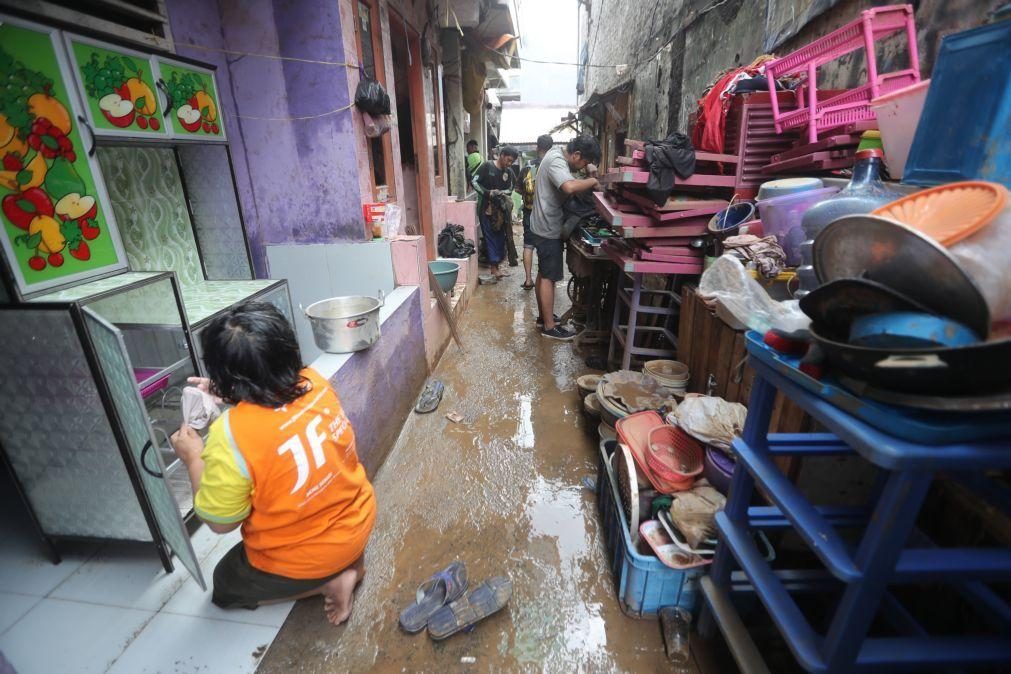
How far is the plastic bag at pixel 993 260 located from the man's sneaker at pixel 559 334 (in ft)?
15.0

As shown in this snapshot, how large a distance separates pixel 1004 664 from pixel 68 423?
3681mm

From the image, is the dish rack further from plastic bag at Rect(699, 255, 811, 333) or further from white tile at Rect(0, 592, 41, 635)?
white tile at Rect(0, 592, 41, 635)

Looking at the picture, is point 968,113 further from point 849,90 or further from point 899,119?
point 849,90

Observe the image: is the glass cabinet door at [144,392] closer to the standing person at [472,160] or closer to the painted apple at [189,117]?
the painted apple at [189,117]

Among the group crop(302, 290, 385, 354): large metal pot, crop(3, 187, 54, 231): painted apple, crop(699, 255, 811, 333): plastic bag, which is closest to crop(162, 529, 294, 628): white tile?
crop(302, 290, 385, 354): large metal pot

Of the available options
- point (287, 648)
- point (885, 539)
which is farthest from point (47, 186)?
point (885, 539)

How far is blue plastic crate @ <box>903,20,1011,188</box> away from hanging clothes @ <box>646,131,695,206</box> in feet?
5.45

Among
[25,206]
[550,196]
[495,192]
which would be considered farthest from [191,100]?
[495,192]

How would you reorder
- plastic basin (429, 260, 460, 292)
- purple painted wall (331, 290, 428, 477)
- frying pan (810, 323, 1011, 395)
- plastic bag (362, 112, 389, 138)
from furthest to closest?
1. plastic basin (429, 260, 460, 292)
2. plastic bag (362, 112, 389, 138)
3. purple painted wall (331, 290, 428, 477)
4. frying pan (810, 323, 1011, 395)

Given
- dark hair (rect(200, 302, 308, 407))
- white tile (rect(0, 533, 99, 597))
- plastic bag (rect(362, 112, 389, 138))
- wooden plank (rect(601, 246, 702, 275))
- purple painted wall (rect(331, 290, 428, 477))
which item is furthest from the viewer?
plastic bag (rect(362, 112, 389, 138))

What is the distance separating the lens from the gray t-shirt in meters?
5.11

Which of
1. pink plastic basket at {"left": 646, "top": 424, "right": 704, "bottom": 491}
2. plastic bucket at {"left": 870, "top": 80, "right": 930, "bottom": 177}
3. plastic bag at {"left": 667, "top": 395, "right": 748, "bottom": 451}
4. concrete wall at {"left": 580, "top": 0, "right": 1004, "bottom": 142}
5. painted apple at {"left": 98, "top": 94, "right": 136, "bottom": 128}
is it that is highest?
concrete wall at {"left": 580, "top": 0, "right": 1004, "bottom": 142}

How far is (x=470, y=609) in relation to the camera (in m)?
2.11

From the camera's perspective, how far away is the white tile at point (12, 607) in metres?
2.07
